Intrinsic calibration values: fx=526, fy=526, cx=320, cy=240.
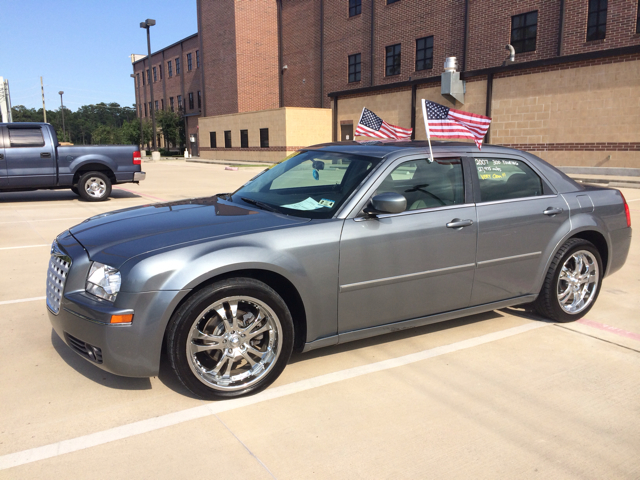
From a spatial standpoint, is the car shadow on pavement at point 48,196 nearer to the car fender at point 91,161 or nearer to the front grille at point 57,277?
the car fender at point 91,161

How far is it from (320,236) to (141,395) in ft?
5.22

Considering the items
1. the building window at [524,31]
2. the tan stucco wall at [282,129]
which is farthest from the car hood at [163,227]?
the tan stucco wall at [282,129]

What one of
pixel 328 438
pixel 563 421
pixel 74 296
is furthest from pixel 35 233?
pixel 563 421

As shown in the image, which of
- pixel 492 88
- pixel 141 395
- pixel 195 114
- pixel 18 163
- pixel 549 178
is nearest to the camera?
pixel 141 395

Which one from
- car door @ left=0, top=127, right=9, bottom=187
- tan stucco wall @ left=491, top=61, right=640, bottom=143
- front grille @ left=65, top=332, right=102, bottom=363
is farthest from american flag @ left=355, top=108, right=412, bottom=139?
tan stucco wall @ left=491, top=61, right=640, bottom=143

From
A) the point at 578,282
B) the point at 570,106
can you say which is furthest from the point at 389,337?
the point at 570,106

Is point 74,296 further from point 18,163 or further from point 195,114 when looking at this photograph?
point 195,114

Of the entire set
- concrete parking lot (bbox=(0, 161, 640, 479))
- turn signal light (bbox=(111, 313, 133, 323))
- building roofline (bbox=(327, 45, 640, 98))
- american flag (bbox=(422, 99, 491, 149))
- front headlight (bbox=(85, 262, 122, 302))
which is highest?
building roofline (bbox=(327, 45, 640, 98))

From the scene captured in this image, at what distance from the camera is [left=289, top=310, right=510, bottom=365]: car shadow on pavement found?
417 centimetres

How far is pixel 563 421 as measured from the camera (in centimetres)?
323

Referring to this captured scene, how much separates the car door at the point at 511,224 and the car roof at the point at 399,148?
4.1 inches

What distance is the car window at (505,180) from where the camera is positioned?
4465 mm

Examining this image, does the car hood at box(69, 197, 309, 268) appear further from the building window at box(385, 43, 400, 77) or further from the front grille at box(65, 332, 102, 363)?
the building window at box(385, 43, 400, 77)

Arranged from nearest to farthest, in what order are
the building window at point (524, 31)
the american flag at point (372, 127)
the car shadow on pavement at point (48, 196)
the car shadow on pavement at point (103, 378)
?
the car shadow on pavement at point (103, 378) < the american flag at point (372, 127) < the car shadow on pavement at point (48, 196) < the building window at point (524, 31)
